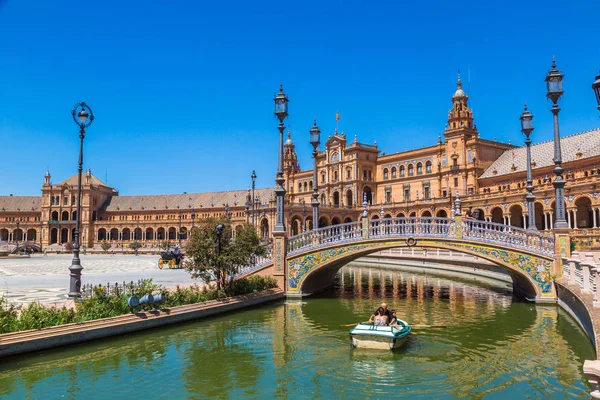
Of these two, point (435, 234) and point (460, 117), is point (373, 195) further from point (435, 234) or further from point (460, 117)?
point (435, 234)

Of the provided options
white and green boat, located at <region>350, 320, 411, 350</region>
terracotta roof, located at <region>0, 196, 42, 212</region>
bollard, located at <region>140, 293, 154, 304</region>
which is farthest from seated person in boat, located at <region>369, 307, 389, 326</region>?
terracotta roof, located at <region>0, 196, 42, 212</region>

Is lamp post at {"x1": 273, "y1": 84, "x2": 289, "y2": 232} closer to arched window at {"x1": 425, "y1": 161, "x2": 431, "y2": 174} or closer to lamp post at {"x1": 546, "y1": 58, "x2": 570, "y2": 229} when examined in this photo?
lamp post at {"x1": 546, "y1": 58, "x2": 570, "y2": 229}

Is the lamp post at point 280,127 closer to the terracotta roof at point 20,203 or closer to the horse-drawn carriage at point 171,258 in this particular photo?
the horse-drawn carriage at point 171,258

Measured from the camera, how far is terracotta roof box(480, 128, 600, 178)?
56.5 m

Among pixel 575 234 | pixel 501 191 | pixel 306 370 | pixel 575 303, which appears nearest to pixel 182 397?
pixel 306 370

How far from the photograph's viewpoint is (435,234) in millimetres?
21562

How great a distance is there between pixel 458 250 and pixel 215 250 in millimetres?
10568

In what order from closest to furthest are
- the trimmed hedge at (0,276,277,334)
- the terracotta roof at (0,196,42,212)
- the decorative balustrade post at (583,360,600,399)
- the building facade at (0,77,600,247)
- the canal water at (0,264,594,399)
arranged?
the decorative balustrade post at (583,360,600,399) → the canal water at (0,264,594,399) → the trimmed hedge at (0,276,277,334) → the building facade at (0,77,600,247) → the terracotta roof at (0,196,42,212)

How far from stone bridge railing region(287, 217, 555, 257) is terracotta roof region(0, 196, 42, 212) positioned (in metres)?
120

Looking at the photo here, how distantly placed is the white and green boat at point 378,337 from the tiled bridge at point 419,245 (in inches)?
344

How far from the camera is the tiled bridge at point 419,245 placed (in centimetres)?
2023

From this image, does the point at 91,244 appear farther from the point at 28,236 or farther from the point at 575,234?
the point at 575,234

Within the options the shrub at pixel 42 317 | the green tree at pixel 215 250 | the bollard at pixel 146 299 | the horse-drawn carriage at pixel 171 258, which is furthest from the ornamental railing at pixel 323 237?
the horse-drawn carriage at pixel 171 258

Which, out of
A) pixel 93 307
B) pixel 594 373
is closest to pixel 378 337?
pixel 594 373
